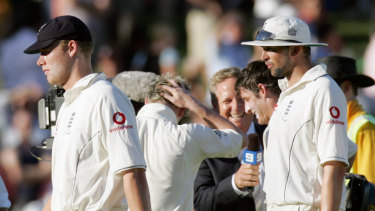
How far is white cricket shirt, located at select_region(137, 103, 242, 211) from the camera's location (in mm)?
5797

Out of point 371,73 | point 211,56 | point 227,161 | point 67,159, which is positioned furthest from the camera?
point 211,56

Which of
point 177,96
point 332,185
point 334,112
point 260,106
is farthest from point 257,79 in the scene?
point 332,185

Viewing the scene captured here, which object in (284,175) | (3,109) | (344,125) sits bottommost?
(3,109)

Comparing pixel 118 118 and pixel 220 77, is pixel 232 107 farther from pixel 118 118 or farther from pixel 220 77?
pixel 118 118

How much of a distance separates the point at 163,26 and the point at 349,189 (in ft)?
28.6

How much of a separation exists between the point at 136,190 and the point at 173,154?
39.1 inches

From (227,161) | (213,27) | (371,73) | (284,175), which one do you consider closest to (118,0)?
(213,27)

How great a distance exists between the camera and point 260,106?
6.18 metres

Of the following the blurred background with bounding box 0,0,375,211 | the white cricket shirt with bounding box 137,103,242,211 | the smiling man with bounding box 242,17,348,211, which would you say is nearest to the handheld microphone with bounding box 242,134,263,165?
the white cricket shirt with bounding box 137,103,242,211

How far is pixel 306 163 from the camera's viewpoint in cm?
524

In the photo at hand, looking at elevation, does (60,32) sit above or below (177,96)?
above

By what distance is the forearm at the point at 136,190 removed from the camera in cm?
480

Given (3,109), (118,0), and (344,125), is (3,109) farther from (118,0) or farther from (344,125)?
(344,125)

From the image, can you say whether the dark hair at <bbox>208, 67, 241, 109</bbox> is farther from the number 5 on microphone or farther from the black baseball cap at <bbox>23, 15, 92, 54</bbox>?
the black baseball cap at <bbox>23, 15, 92, 54</bbox>
